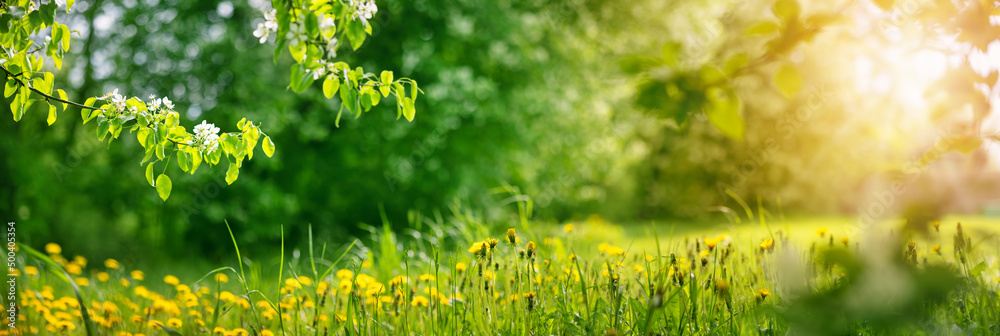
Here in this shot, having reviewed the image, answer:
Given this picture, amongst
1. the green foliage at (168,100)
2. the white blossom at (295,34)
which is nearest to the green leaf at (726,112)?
the green foliage at (168,100)

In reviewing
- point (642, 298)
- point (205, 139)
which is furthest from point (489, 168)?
point (205, 139)

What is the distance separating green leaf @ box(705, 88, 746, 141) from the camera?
1.02 metres

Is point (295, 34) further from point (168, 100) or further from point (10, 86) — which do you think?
point (10, 86)

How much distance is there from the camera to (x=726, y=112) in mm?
1041

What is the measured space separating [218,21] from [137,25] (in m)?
0.98

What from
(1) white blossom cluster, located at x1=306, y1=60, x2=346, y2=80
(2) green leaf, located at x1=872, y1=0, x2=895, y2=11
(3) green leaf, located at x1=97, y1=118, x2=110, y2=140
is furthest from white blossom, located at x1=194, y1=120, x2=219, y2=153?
(2) green leaf, located at x1=872, y1=0, x2=895, y2=11

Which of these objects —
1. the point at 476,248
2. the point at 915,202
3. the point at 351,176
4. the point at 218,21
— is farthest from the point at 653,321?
the point at 218,21

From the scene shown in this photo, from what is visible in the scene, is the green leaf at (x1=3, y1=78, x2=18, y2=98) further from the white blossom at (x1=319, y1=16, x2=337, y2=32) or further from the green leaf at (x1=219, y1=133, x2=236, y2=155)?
the white blossom at (x1=319, y1=16, x2=337, y2=32)

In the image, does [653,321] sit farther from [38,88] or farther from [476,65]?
[476,65]

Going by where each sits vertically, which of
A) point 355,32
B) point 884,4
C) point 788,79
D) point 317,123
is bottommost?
point 788,79

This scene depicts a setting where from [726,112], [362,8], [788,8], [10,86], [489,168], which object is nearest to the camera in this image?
[726,112]

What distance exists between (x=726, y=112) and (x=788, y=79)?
211 millimetres

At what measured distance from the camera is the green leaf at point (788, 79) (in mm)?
1140

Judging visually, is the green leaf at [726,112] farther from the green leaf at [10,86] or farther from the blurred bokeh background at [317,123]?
the blurred bokeh background at [317,123]
